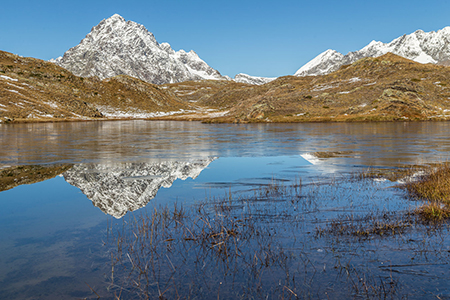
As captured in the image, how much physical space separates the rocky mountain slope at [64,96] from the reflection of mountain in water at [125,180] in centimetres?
8672

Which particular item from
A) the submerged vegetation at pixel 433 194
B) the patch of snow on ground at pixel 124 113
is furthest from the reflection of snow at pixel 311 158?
the patch of snow on ground at pixel 124 113

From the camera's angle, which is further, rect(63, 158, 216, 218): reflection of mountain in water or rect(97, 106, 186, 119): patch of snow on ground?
rect(97, 106, 186, 119): patch of snow on ground

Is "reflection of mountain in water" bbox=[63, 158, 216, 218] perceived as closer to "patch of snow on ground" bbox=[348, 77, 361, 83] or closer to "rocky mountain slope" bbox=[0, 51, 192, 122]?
"rocky mountain slope" bbox=[0, 51, 192, 122]

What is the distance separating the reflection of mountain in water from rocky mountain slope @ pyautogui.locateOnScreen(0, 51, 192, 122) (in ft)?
285

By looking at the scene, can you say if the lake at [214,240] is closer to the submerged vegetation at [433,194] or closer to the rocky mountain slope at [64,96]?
the submerged vegetation at [433,194]

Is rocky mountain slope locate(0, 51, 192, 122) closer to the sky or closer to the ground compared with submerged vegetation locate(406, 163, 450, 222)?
closer to the sky

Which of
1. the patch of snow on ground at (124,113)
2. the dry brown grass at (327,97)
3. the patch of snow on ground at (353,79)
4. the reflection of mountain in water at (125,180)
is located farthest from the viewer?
the patch of snow on ground at (124,113)

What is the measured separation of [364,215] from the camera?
31.8 ft

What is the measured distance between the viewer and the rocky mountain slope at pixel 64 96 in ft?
359

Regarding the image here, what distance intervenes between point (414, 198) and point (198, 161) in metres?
13.4

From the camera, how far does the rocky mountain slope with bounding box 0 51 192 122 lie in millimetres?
109281

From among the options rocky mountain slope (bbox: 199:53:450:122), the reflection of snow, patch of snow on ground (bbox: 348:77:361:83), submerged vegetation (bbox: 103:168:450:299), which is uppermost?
patch of snow on ground (bbox: 348:77:361:83)

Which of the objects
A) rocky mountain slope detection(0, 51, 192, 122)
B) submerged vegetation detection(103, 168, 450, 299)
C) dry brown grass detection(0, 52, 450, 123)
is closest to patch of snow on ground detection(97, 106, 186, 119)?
rocky mountain slope detection(0, 51, 192, 122)

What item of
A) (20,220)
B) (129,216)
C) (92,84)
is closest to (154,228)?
(129,216)
